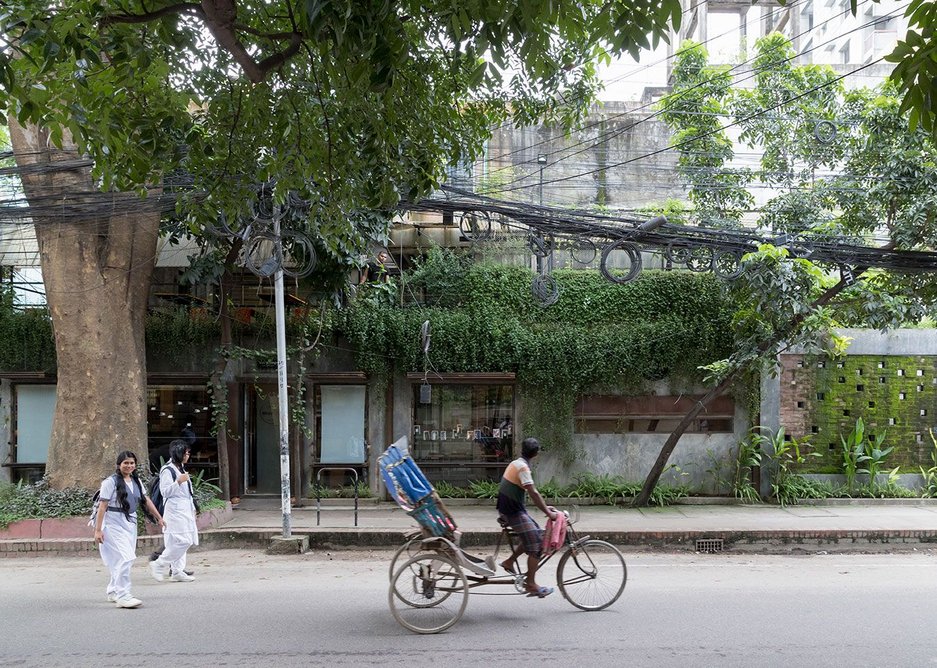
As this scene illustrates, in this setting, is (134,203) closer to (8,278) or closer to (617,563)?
(8,278)

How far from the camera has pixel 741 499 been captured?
1495 centimetres

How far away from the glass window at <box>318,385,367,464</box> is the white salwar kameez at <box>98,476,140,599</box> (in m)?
6.82

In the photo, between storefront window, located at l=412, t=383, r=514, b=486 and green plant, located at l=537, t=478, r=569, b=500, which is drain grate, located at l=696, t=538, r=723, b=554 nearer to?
green plant, located at l=537, t=478, r=569, b=500

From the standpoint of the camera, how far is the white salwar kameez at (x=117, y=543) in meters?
8.05

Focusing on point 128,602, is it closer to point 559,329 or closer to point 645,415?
point 559,329

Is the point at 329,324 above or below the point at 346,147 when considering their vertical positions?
below

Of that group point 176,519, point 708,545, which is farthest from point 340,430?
point 708,545

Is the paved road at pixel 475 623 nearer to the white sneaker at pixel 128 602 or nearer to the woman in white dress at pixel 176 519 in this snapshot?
the white sneaker at pixel 128 602

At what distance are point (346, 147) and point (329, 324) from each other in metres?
6.86

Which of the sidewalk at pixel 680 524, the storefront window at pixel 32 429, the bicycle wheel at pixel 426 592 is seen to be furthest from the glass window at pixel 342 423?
the bicycle wheel at pixel 426 592

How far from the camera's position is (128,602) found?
7.93 metres

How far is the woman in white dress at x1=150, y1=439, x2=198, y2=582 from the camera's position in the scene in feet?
30.4

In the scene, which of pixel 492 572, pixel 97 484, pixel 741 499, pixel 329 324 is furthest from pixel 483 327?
pixel 492 572

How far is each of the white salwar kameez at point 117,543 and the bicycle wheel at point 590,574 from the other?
423cm
